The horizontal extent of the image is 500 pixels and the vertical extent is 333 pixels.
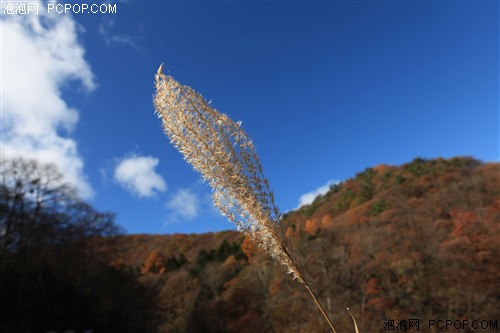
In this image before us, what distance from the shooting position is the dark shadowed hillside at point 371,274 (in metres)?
17.7

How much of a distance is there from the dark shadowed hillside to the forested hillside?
68mm

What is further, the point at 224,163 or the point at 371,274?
the point at 371,274

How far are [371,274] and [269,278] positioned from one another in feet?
21.7

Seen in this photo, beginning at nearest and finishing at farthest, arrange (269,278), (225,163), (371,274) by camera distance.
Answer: (225,163) < (371,274) < (269,278)

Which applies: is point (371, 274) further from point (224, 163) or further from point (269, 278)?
point (224, 163)

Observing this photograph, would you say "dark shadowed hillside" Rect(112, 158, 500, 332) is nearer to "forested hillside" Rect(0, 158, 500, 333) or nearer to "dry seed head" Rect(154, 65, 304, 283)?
"forested hillside" Rect(0, 158, 500, 333)

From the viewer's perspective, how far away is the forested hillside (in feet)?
59.0

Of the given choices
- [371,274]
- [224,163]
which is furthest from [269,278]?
[224,163]

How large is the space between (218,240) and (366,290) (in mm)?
28286

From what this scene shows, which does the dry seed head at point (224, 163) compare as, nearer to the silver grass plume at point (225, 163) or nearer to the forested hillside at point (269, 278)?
the silver grass plume at point (225, 163)

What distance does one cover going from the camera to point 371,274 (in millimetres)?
21438

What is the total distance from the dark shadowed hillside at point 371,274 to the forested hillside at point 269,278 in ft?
0.22

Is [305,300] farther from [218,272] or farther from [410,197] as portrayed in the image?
[410,197]

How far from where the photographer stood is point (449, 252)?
778 inches
